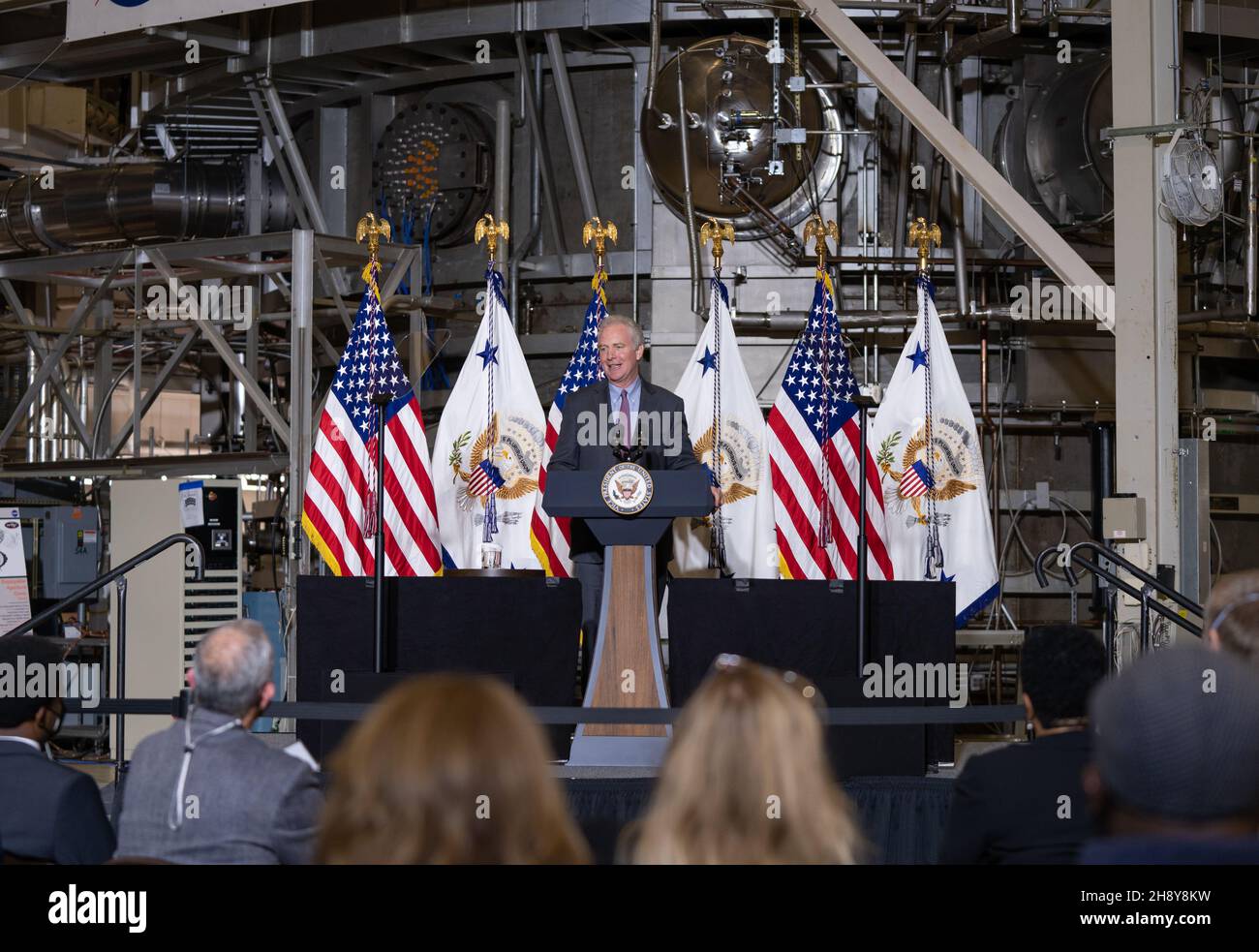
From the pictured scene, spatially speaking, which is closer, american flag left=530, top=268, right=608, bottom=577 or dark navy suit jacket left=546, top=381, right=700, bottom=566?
dark navy suit jacket left=546, top=381, right=700, bottom=566

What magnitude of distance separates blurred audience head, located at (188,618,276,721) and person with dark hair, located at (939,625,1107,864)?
161 centimetres

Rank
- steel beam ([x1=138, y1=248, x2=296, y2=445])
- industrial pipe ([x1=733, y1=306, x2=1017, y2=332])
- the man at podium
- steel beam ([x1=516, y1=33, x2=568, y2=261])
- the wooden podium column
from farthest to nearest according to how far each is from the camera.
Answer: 1. steel beam ([x1=516, y1=33, x2=568, y2=261])
2. industrial pipe ([x1=733, y1=306, x2=1017, y2=332])
3. steel beam ([x1=138, y1=248, x2=296, y2=445])
4. the man at podium
5. the wooden podium column

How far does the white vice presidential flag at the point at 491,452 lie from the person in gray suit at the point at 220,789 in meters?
5.61

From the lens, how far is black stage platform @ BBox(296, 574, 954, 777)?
6465 millimetres

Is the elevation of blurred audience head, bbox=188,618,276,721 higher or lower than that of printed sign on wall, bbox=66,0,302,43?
lower

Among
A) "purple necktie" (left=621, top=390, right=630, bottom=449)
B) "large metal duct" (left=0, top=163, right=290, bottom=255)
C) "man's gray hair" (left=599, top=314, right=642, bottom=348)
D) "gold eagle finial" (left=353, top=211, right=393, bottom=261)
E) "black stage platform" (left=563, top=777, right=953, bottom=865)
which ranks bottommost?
"black stage platform" (left=563, top=777, right=953, bottom=865)

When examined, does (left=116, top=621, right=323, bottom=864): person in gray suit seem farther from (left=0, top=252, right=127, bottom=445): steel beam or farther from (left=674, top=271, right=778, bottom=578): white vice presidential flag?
(left=0, top=252, right=127, bottom=445): steel beam

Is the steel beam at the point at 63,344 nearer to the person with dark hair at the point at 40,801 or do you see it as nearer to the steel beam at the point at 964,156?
the steel beam at the point at 964,156

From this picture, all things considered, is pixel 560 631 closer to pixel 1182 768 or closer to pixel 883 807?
pixel 883 807

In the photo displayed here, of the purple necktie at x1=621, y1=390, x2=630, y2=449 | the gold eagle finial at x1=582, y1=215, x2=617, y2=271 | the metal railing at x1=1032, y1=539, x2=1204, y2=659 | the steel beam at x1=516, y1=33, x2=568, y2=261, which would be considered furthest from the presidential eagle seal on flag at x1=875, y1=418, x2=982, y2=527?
the steel beam at x1=516, y1=33, x2=568, y2=261

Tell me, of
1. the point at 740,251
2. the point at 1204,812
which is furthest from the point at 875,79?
the point at 1204,812
